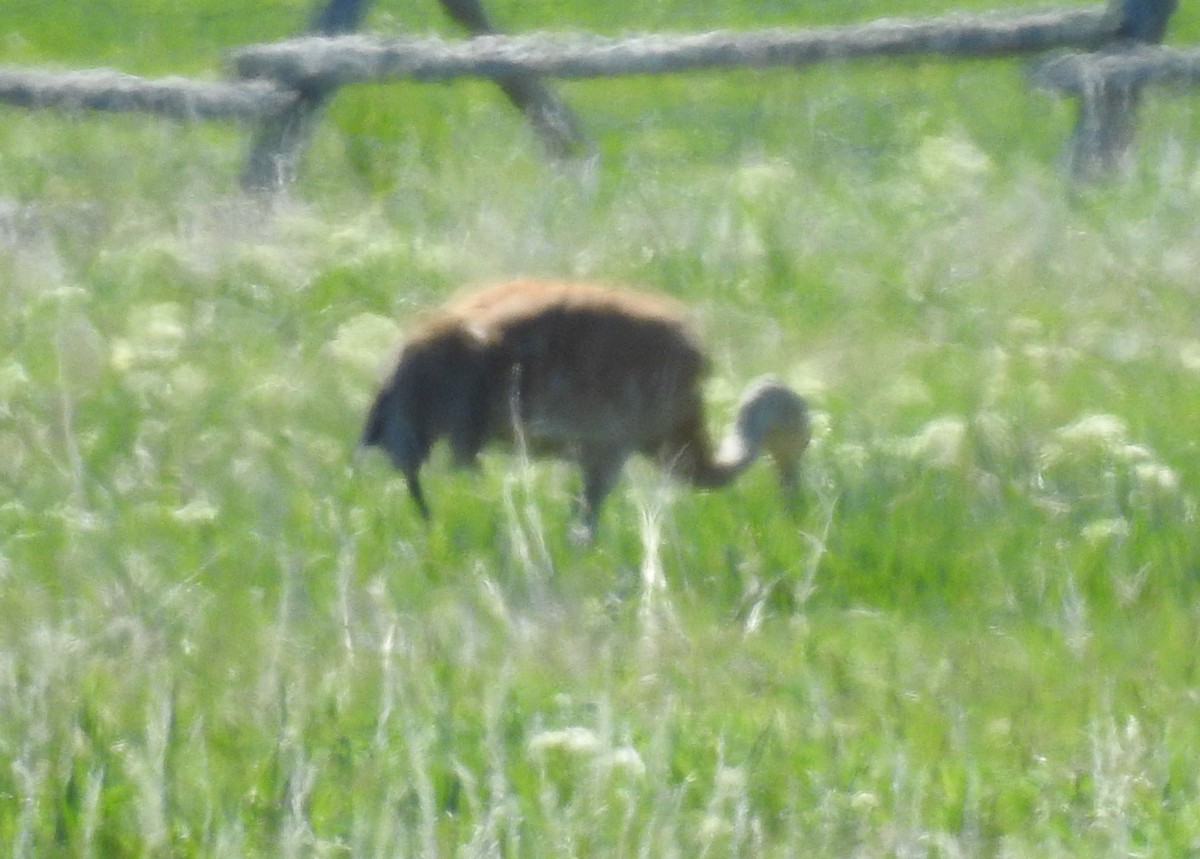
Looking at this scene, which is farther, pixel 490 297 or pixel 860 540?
pixel 490 297

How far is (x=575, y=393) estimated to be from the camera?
23.2ft

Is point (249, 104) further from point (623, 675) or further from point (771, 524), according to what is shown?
point (623, 675)

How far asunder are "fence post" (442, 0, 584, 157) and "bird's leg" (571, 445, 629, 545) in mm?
4173

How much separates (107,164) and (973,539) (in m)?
6.13

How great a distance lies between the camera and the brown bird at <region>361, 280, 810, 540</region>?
6.61 m

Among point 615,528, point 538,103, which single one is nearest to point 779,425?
point 615,528

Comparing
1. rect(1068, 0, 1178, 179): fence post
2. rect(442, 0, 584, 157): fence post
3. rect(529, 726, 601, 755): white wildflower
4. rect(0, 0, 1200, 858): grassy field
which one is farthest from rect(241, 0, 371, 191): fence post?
rect(529, 726, 601, 755): white wildflower

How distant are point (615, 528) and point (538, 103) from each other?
16.8ft

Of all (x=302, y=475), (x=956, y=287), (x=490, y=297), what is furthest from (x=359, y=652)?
(x=956, y=287)

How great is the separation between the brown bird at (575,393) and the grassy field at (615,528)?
0.43 ft

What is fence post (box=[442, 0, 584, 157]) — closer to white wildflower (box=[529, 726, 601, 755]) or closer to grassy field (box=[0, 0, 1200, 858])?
grassy field (box=[0, 0, 1200, 858])

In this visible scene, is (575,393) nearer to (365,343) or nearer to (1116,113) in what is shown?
(365,343)

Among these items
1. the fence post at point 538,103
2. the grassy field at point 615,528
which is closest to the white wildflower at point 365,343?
the grassy field at point 615,528

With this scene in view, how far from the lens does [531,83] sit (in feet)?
36.3
